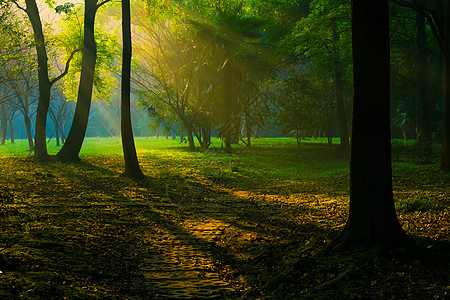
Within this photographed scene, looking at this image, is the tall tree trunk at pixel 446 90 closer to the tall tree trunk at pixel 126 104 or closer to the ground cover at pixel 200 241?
the ground cover at pixel 200 241

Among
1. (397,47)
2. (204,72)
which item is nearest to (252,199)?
(204,72)

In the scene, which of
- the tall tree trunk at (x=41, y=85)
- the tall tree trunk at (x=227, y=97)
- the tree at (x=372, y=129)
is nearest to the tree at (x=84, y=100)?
the tall tree trunk at (x=41, y=85)

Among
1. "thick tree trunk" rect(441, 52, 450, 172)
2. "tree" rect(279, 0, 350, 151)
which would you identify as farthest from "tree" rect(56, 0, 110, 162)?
"thick tree trunk" rect(441, 52, 450, 172)

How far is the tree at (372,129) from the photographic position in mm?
6066

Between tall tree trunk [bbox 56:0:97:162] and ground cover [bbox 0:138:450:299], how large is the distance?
15.7 ft

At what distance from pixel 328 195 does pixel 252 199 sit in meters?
2.54

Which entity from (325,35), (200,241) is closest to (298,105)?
(325,35)

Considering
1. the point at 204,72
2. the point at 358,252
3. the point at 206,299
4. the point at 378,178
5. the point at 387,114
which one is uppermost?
the point at 204,72

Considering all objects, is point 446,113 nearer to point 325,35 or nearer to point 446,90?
point 446,90

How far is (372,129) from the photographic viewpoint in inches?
239

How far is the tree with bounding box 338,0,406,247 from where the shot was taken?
239 inches

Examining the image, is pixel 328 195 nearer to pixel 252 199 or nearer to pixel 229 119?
pixel 252 199

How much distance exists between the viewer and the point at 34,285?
15.3ft

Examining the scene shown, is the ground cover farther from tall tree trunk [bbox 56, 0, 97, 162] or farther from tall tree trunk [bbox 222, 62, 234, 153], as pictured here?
tall tree trunk [bbox 222, 62, 234, 153]
